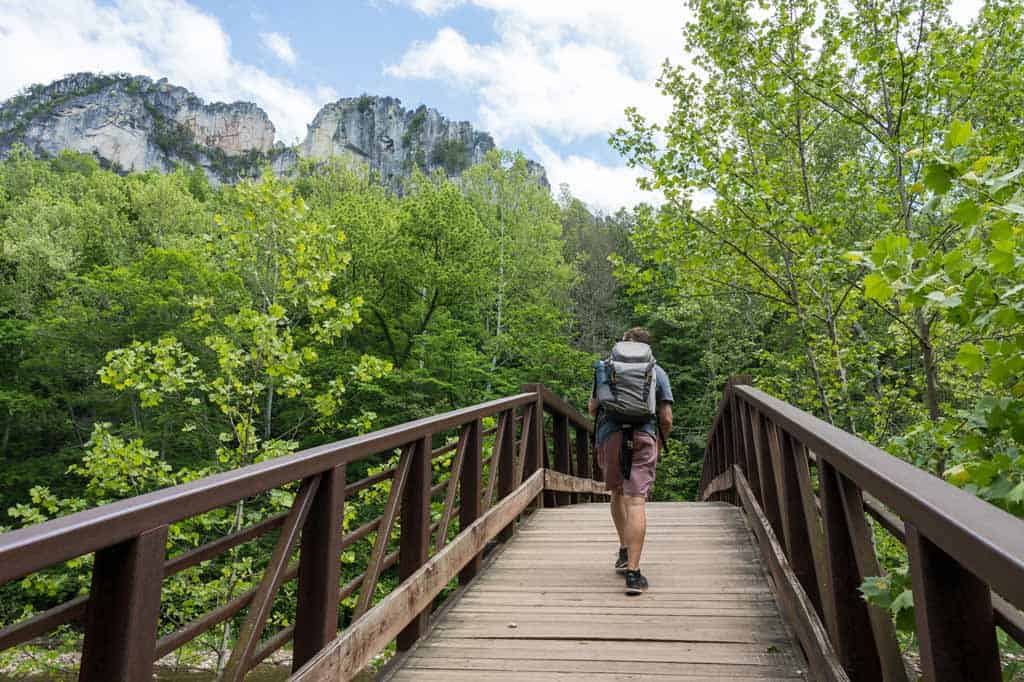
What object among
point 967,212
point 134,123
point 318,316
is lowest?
point 318,316

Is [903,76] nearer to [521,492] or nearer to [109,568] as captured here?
[521,492]

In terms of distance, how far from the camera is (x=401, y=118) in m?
93.8

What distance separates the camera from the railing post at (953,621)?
1076mm

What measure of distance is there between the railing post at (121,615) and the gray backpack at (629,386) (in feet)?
9.61

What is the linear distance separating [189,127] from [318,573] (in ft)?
347

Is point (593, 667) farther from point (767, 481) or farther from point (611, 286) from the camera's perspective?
point (611, 286)

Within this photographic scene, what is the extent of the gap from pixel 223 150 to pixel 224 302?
85.1 metres

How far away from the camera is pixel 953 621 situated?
111 cm

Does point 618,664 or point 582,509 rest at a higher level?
point 618,664

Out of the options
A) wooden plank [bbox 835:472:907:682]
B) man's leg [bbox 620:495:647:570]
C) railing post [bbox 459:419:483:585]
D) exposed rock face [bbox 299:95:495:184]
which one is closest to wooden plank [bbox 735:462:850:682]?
wooden plank [bbox 835:472:907:682]

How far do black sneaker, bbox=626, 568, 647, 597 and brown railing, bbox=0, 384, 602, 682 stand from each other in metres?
0.92

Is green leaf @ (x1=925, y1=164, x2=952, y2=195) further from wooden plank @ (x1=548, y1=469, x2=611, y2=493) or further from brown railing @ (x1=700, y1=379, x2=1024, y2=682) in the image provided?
wooden plank @ (x1=548, y1=469, x2=611, y2=493)

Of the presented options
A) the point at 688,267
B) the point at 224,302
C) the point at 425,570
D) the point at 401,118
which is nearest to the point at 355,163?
the point at 224,302

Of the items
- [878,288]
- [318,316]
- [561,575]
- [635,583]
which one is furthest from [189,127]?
[878,288]
